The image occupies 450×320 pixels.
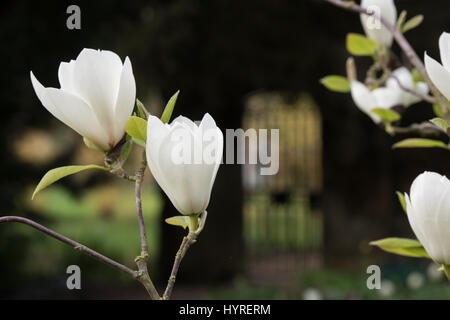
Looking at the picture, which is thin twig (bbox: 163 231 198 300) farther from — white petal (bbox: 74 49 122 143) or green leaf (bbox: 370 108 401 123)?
green leaf (bbox: 370 108 401 123)

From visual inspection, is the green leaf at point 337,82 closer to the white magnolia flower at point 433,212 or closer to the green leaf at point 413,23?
the green leaf at point 413,23

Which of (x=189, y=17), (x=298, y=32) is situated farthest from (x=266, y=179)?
(x=189, y=17)

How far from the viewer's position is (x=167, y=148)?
0.41m

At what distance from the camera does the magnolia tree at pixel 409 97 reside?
0.44 metres

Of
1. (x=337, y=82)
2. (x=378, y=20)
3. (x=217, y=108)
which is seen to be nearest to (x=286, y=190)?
(x=217, y=108)

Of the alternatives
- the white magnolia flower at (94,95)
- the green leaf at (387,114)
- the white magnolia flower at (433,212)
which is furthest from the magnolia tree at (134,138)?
the green leaf at (387,114)

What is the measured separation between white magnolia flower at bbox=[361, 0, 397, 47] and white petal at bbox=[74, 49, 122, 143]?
1.25 ft

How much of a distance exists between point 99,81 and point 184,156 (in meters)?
0.09

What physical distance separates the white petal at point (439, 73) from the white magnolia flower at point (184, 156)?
16cm

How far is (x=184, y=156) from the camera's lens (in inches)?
16.5

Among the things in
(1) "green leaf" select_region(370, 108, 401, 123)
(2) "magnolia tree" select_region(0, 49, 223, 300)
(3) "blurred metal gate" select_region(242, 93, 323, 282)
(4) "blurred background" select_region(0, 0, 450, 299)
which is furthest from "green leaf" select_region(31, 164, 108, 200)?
(3) "blurred metal gate" select_region(242, 93, 323, 282)

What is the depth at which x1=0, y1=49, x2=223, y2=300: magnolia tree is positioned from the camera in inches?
16.2
